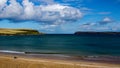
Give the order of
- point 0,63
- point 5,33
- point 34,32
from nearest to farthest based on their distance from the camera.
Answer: point 0,63 < point 5,33 < point 34,32

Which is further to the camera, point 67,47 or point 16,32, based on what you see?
point 16,32

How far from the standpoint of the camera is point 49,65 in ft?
41.5

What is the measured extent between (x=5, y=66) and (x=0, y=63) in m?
0.33

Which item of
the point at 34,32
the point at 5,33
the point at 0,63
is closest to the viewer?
the point at 0,63

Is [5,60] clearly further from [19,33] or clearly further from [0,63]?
[19,33]

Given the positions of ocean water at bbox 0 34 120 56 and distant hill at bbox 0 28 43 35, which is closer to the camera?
ocean water at bbox 0 34 120 56

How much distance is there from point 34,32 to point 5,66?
148629 millimetres

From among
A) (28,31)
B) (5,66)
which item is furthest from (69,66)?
(28,31)

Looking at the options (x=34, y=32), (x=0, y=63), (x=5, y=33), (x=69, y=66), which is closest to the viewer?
(x=69, y=66)

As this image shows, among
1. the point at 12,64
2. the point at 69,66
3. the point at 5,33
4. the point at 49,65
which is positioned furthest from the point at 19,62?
the point at 5,33

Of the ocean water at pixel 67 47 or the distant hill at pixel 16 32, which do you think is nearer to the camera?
the ocean water at pixel 67 47

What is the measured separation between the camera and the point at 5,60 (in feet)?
44.2

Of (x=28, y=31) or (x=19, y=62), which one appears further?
(x=28, y=31)

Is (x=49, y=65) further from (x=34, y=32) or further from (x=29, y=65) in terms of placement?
(x=34, y=32)
